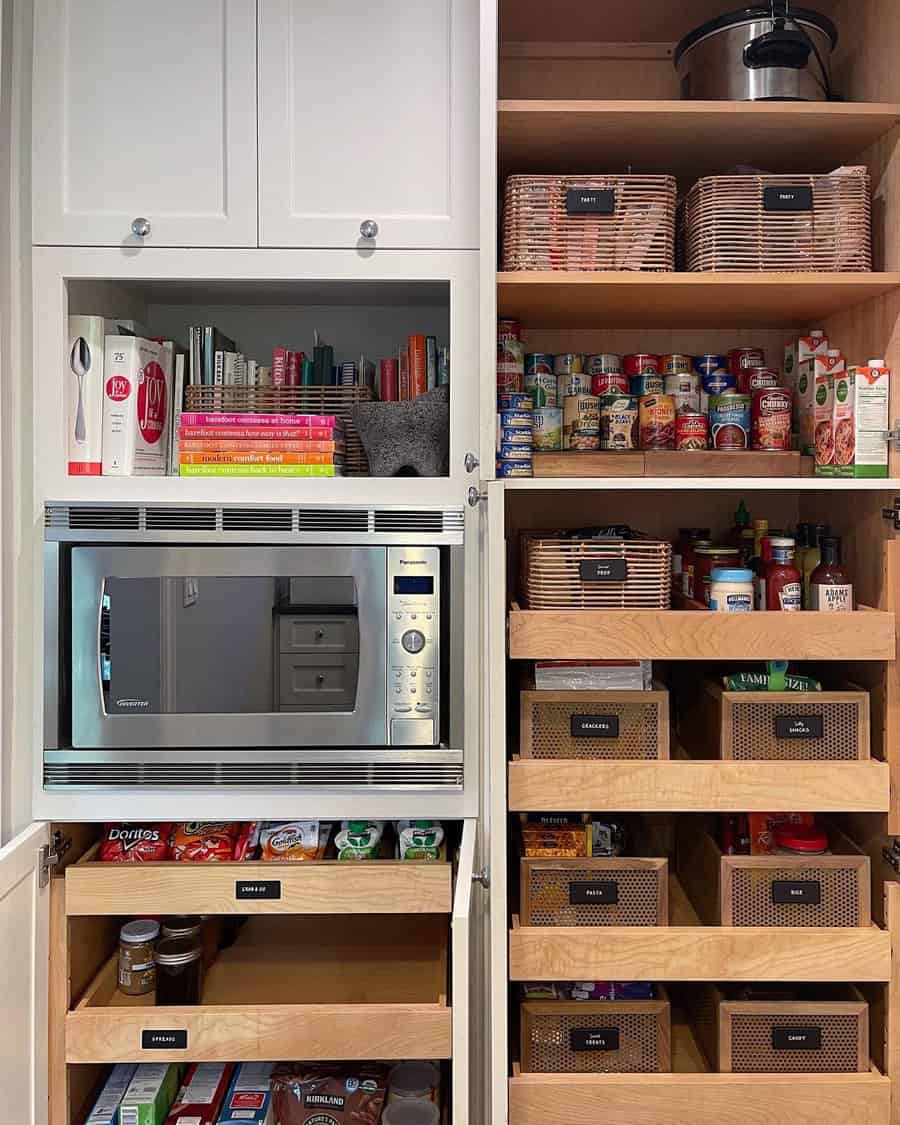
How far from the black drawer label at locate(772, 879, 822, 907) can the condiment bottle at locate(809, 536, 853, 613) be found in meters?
0.44

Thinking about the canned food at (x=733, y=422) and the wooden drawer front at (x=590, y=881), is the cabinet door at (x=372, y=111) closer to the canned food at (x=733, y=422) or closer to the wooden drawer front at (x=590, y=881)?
the canned food at (x=733, y=422)

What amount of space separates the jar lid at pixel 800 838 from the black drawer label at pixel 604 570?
52 centimetres

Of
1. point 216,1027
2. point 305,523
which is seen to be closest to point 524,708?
point 305,523

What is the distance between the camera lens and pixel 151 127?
167 cm

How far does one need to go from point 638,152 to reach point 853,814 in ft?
4.06

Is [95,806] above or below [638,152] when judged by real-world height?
below

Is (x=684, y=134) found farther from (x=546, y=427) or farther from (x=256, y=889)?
(x=256, y=889)

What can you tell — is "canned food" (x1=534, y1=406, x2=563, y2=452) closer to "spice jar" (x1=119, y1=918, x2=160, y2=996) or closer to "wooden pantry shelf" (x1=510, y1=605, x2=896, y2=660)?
"wooden pantry shelf" (x1=510, y1=605, x2=896, y2=660)

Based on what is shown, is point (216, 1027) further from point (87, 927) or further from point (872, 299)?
point (872, 299)

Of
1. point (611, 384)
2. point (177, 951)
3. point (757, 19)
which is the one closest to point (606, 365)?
point (611, 384)

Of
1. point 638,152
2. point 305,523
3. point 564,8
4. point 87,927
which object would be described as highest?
point 564,8

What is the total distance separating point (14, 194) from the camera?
1623 millimetres

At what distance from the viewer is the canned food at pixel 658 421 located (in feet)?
5.61

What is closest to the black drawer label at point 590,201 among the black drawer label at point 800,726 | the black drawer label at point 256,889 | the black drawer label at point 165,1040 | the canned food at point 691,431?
the canned food at point 691,431
